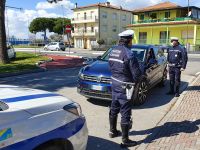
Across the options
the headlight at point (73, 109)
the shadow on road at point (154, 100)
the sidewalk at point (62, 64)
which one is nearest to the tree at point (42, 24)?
the sidewalk at point (62, 64)

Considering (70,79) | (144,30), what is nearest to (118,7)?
(144,30)

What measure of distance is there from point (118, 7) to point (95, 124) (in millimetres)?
71537

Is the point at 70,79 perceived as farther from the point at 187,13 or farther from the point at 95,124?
the point at 187,13

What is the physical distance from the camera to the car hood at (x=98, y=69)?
7566 millimetres

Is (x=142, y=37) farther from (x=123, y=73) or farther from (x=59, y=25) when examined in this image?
(x=123, y=73)

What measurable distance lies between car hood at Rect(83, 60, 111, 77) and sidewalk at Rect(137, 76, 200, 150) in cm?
188

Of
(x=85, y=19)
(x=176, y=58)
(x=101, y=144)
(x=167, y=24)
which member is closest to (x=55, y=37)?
(x=85, y=19)

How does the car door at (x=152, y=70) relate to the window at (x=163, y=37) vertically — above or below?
below

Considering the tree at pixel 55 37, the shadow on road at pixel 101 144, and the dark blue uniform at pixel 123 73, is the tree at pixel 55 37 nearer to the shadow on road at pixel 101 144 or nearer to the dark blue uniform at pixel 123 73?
the shadow on road at pixel 101 144

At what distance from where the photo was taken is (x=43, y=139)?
10.2 feet

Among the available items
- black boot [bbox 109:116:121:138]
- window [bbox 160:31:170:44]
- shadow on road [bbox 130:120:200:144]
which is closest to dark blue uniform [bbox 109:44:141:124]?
black boot [bbox 109:116:121:138]

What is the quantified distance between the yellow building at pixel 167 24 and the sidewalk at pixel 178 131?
133 ft

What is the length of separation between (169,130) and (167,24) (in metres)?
46.5

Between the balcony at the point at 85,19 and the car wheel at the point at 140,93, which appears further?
the balcony at the point at 85,19
